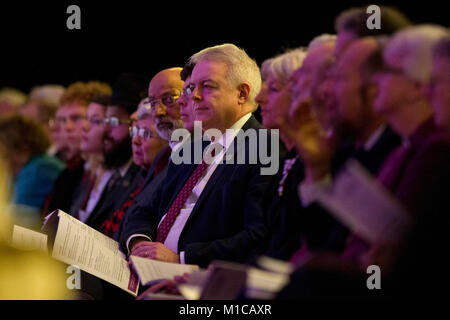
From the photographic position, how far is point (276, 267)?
7.43 ft

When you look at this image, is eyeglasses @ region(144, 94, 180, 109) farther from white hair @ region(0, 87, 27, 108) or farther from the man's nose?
white hair @ region(0, 87, 27, 108)

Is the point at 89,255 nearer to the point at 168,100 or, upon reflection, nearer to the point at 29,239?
the point at 29,239

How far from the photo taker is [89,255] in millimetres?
3334

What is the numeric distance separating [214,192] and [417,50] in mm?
1594

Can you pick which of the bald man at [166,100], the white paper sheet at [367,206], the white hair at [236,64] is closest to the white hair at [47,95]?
the bald man at [166,100]

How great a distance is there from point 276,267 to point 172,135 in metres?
2.34

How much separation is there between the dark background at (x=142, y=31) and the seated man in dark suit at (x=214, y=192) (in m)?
0.66

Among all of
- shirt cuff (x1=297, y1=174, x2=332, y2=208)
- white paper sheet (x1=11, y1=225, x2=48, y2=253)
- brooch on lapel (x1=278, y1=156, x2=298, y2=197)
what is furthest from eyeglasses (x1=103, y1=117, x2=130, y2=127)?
shirt cuff (x1=297, y1=174, x2=332, y2=208)

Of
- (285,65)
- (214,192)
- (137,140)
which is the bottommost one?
(214,192)

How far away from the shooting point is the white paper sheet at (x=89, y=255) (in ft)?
10.6

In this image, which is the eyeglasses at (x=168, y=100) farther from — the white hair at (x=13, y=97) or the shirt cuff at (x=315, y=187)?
the white hair at (x=13, y=97)

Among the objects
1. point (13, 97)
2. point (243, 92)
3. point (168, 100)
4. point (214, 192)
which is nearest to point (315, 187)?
point (214, 192)

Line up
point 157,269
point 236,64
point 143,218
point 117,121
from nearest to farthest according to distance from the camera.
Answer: point 157,269 → point 236,64 → point 143,218 → point 117,121

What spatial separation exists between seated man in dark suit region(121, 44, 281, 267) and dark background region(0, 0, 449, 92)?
25.9 inches
